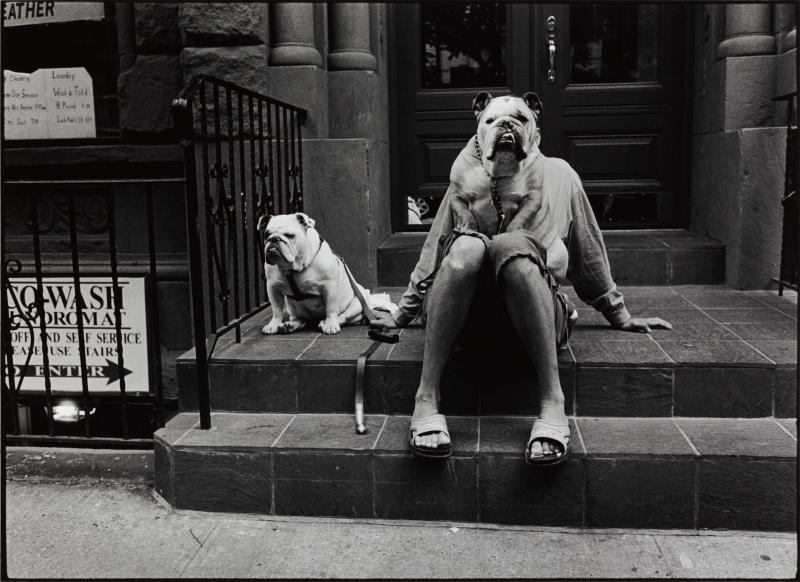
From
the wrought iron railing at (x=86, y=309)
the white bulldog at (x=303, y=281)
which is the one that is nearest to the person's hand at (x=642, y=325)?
the white bulldog at (x=303, y=281)

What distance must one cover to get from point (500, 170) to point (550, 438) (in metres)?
1.09

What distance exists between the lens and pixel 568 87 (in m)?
5.86

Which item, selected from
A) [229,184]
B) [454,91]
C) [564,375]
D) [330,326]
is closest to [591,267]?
[564,375]

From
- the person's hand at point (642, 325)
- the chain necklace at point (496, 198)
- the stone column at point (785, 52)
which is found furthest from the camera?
the stone column at point (785, 52)

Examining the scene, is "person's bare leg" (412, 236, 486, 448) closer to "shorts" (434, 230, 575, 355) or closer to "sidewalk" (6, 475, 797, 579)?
"shorts" (434, 230, 575, 355)

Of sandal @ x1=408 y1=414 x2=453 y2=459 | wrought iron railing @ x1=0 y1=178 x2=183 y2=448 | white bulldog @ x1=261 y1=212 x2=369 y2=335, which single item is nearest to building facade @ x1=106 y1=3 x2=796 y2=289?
wrought iron railing @ x1=0 y1=178 x2=183 y2=448

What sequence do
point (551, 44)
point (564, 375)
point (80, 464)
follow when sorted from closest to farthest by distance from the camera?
point (564, 375), point (80, 464), point (551, 44)

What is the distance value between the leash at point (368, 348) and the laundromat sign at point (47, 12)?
3210 mm

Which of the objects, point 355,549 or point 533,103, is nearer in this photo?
point 355,549

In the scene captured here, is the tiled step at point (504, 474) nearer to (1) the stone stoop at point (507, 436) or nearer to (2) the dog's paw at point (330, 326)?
(1) the stone stoop at point (507, 436)

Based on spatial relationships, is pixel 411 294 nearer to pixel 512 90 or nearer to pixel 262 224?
pixel 262 224

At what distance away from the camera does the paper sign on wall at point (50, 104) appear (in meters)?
5.80

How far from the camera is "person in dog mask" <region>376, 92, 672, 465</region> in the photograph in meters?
3.05

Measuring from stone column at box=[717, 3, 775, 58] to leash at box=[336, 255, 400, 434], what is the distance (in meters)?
2.97
